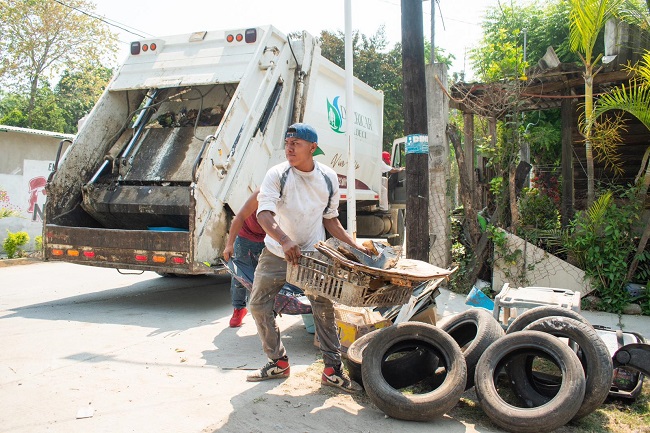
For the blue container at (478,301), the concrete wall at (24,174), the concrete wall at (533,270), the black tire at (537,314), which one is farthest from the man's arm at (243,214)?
the concrete wall at (24,174)

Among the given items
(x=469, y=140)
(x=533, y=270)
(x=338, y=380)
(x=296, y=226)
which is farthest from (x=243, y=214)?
(x=469, y=140)

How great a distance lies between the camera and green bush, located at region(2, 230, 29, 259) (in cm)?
1141

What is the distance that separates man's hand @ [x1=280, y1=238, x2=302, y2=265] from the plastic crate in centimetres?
3

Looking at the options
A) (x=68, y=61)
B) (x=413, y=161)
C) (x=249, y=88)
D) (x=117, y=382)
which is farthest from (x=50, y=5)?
(x=117, y=382)

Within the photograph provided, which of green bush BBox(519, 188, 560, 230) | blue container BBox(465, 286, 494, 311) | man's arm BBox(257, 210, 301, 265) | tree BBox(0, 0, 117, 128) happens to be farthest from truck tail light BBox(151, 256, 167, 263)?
tree BBox(0, 0, 117, 128)

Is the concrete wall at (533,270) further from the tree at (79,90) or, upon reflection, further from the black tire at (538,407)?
the tree at (79,90)

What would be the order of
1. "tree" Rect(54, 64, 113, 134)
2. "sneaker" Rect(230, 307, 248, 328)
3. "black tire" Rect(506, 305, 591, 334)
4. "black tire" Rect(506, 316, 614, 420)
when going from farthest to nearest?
"tree" Rect(54, 64, 113, 134), "sneaker" Rect(230, 307, 248, 328), "black tire" Rect(506, 305, 591, 334), "black tire" Rect(506, 316, 614, 420)

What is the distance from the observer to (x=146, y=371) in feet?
14.4

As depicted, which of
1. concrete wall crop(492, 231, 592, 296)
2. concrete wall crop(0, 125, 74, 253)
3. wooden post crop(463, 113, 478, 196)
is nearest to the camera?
concrete wall crop(492, 231, 592, 296)

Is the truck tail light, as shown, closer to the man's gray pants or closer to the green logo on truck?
the man's gray pants

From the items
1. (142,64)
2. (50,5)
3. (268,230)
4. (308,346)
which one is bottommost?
(308,346)

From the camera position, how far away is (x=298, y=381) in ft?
13.8

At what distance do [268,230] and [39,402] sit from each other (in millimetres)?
1778

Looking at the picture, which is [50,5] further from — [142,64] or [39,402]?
[39,402]
